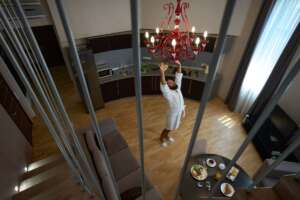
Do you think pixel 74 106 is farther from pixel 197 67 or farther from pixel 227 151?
pixel 227 151

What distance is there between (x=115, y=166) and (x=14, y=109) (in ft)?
6.76

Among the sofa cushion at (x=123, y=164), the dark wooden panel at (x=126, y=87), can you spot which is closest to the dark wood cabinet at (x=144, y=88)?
the dark wooden panel at (x=126, y=87)

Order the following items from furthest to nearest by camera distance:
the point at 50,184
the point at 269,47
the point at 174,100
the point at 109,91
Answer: the point at 109,91, the point at 269,47, the point at 174,100, the point at 50,184

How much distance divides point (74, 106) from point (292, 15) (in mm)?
4701

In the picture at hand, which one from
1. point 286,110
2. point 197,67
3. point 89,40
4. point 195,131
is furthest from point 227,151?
point 89,40

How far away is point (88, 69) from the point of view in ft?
11.1

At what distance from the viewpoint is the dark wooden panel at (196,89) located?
404 cm

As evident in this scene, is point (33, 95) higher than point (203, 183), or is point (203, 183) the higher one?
point (33, 95)

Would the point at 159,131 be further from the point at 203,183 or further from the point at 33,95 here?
the point at 33,95

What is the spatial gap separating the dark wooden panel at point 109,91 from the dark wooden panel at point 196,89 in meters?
1.94

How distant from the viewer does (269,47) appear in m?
3.03

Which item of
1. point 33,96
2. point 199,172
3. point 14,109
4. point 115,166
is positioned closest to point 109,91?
point 14,109

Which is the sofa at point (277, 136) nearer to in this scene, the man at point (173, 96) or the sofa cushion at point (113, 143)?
the man at point (173, 96)

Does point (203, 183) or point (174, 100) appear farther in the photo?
point (174, 100)
